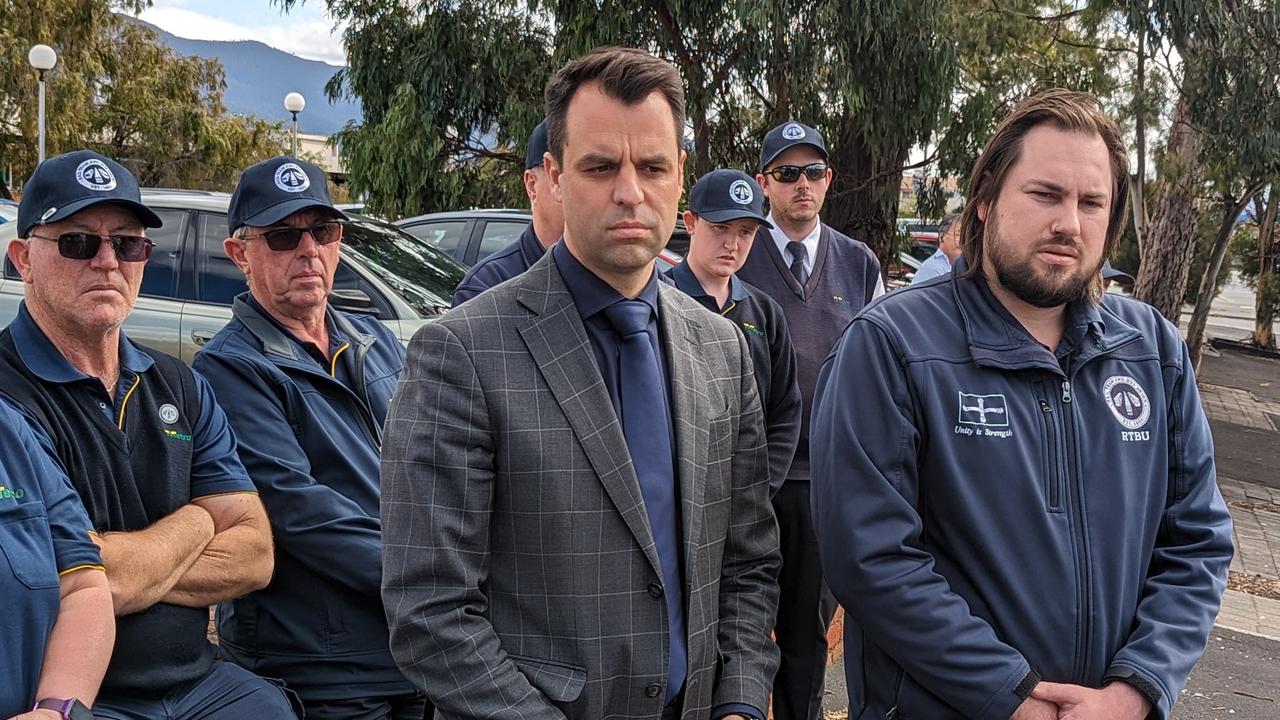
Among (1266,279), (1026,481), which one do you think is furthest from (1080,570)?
(1266,279)

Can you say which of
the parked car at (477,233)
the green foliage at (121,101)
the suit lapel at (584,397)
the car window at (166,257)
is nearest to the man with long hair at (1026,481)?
the suit lapel at (584,397)

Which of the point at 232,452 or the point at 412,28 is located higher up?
the point at 412,28

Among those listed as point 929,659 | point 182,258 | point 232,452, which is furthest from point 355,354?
point 182,258

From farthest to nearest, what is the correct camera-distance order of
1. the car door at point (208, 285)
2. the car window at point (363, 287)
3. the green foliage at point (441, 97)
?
the green foliage at point (441, 97) → the car window at point (363, 287) → the car door at point (208, 285)

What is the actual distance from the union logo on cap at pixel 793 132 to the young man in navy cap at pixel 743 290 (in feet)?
1.72

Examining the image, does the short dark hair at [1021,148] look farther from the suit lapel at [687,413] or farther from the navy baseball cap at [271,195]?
the navy baseball cap at [271,195]

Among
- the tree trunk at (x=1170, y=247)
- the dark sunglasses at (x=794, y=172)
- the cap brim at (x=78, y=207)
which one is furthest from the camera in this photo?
the tree trunk at (x=1170, y=247)

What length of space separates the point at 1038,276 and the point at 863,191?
10954mm

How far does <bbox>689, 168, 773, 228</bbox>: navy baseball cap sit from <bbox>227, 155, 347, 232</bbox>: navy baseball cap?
130cm

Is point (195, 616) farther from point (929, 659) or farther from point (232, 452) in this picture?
point (929, 659)

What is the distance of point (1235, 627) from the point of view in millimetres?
6363

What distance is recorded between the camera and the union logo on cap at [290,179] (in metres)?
3.29

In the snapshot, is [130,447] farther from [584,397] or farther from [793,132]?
[793,132]

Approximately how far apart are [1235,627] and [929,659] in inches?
197
